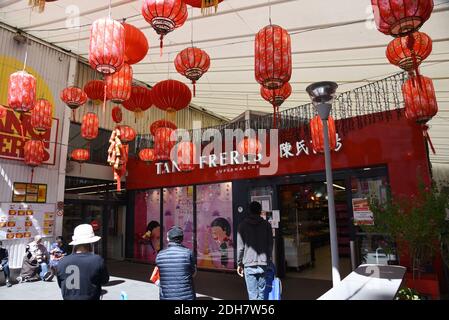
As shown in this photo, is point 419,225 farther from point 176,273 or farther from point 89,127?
point 89,127

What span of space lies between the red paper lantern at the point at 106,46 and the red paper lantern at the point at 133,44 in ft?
1.56

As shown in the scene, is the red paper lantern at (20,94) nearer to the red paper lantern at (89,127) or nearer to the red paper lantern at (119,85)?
the red paper lantern at (119,85)

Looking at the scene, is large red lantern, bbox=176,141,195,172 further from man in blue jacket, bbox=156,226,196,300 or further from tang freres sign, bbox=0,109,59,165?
man in blue jacket, bbox=156,226,196,300

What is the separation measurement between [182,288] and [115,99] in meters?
3.34

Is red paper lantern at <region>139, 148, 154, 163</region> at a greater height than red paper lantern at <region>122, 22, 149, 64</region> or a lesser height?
lesser

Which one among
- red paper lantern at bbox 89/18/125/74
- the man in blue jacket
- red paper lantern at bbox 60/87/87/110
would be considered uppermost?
red paper lantern at bbox 60/87/87/110

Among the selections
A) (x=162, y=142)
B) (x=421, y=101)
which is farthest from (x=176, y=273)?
(x=162, y=142)

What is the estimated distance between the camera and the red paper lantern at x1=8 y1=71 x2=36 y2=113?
607 centimetres

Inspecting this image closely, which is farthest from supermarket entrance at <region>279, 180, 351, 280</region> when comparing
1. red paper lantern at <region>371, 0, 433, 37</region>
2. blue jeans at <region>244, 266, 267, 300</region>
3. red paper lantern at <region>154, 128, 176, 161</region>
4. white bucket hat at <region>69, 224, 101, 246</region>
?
white bucket hat at <region>69, 224, 101, 246</region>

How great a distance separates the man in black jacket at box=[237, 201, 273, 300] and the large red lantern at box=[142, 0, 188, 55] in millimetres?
2725

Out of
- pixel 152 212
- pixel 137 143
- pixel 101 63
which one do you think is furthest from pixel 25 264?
pixel 101 63

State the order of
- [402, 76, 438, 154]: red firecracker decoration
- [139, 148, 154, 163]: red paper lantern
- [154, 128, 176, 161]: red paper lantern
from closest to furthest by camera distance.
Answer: [402, 76, 438, 154]: red firecracker decoration
[154, 128, 176, 161]: red paper lantern
[139, 148, 154, 163]: red paper lantern

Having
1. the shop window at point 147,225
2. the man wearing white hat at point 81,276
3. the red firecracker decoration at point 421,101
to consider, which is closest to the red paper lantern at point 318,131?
the red firecracker decoration at point 421,101

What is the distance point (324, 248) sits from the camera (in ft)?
38.9
